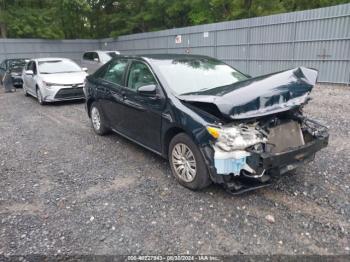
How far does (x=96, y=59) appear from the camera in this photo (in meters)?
14.2

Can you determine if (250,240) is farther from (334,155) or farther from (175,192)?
(334,155)

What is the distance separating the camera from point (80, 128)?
21.6 ft

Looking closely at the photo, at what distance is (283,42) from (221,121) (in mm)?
9838

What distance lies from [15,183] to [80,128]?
2767mm

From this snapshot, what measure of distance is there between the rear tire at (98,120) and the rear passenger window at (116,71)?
0.68m

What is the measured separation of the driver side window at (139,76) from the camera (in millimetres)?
4021

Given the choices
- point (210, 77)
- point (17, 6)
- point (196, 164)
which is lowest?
point (196, 164)

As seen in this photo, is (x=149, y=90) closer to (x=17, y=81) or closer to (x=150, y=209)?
(x=150, y=209)

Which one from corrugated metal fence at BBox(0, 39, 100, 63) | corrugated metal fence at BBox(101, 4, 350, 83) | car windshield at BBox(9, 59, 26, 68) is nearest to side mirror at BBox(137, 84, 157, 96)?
corrugated metal fence at BBox(101, 4, 350, 83)

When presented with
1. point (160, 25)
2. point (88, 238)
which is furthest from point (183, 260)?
point (160, 25)

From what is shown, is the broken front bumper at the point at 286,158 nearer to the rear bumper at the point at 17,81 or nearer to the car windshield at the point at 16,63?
the rear bumper at the point at 17,81

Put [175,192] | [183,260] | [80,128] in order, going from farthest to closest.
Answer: [80,128] → [175,192] → [183,260]

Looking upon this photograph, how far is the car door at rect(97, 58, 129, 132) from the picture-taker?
15.4 feet

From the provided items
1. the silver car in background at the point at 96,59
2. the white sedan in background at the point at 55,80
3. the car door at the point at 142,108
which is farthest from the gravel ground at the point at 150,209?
the silver car in background at the point at 96,59
